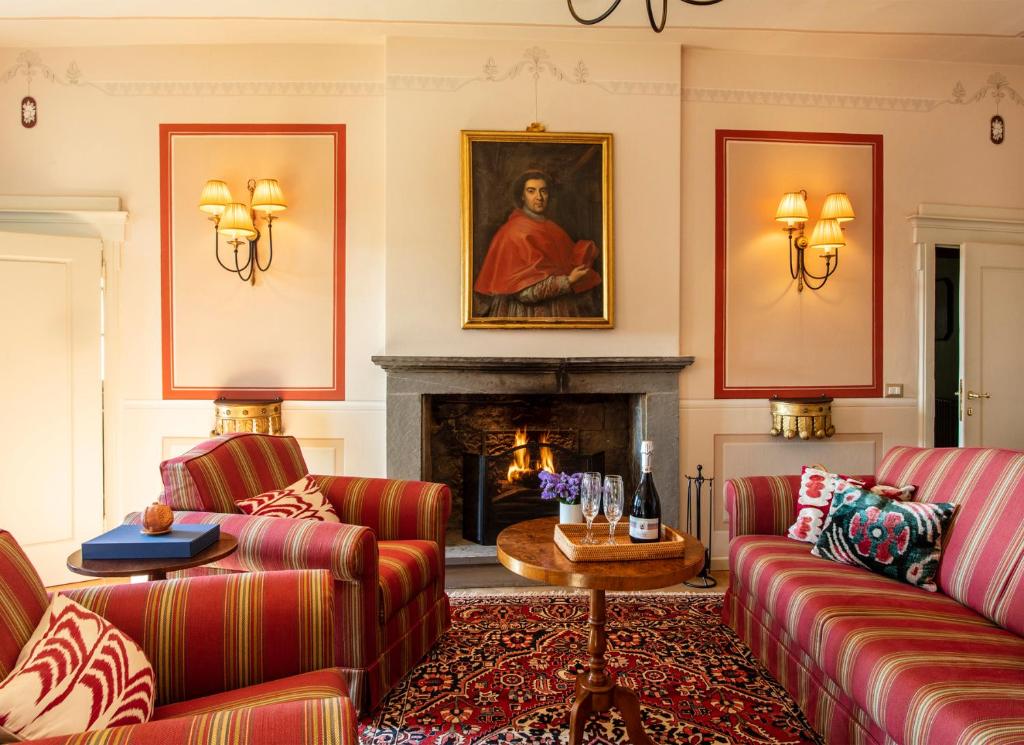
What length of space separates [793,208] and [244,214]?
2955 millimetres

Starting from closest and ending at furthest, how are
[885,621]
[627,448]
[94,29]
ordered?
[885,621], [94,29], [627,448]

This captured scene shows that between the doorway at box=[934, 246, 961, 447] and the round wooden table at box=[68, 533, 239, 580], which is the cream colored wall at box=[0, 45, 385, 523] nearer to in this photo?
the round wooden table at box=[68, 533, 239, 580]

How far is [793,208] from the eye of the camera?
3529 mm

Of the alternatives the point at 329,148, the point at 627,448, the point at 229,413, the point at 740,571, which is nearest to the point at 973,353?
the point at 627,448

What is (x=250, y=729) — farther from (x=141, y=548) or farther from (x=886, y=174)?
(x=886, y=174)

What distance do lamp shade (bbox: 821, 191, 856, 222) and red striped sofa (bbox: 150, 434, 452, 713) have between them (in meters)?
2.61

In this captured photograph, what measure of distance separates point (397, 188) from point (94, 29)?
1740mm

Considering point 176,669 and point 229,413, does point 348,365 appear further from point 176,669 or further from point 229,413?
point 176,669

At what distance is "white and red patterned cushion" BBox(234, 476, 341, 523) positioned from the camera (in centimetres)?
227

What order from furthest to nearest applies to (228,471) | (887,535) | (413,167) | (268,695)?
(413,167)
(228,471)
(887,535)
(268,695)

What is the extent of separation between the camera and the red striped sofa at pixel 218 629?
1.30 m

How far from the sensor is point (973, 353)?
3781 millimetres

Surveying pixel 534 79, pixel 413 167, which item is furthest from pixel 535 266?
pixel 534 79

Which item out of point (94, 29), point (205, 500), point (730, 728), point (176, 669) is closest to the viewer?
point (176, 669)
